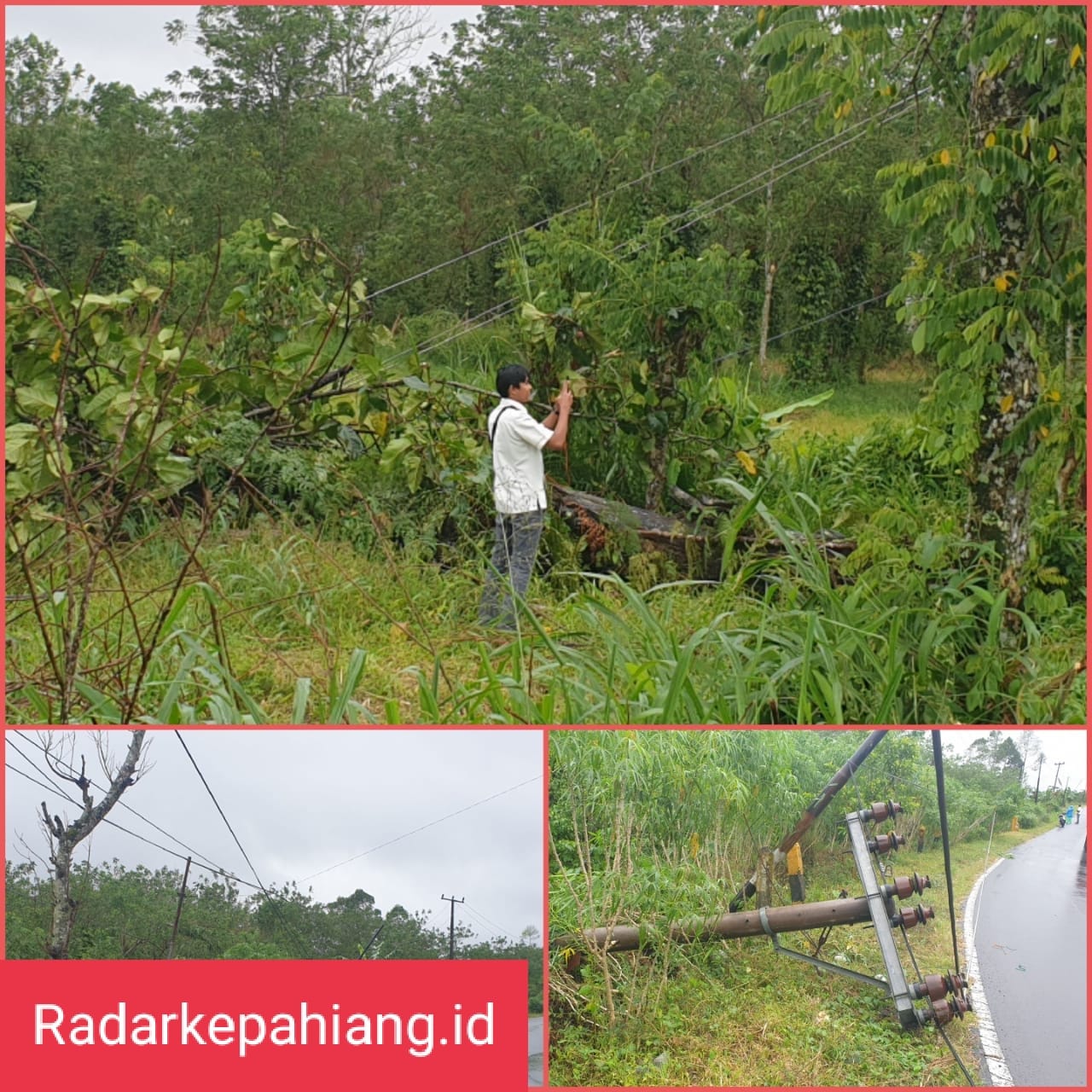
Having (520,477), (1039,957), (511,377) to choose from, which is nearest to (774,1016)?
(1039,957)

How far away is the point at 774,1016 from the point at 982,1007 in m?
0.43

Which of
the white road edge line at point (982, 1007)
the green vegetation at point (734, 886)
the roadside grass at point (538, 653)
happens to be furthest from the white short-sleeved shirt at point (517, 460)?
the white road edge line at point (982, 1007)

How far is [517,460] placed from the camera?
15.9 feet

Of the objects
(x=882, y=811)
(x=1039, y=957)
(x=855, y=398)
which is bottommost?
(x=1039, y=957)

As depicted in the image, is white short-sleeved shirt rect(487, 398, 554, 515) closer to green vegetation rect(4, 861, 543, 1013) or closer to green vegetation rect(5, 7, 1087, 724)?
green vegetation rect(5, 7, 1087, 724)

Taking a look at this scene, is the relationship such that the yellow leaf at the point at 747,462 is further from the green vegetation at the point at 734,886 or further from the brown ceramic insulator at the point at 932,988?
the brown ceramic insulator at the point at 932,988

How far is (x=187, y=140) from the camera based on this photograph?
52.6 feet

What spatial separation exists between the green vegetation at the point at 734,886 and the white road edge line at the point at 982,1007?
2 cm

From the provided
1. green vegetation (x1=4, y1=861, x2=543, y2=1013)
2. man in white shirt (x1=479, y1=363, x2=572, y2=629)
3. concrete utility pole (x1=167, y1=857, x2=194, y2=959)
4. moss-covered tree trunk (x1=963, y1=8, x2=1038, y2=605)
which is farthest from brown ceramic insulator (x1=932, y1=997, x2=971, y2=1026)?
man in white shirt (x1=479, y1=363, x2=572, y2=629)

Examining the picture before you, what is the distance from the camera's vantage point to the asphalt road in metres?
2.38

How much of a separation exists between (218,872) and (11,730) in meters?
0.54

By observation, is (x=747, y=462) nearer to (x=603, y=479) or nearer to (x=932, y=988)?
(x=603, y=479)

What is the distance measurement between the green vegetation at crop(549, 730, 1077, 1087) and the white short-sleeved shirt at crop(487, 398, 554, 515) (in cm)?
237

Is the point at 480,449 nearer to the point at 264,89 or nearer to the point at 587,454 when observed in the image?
the point at 587,454
